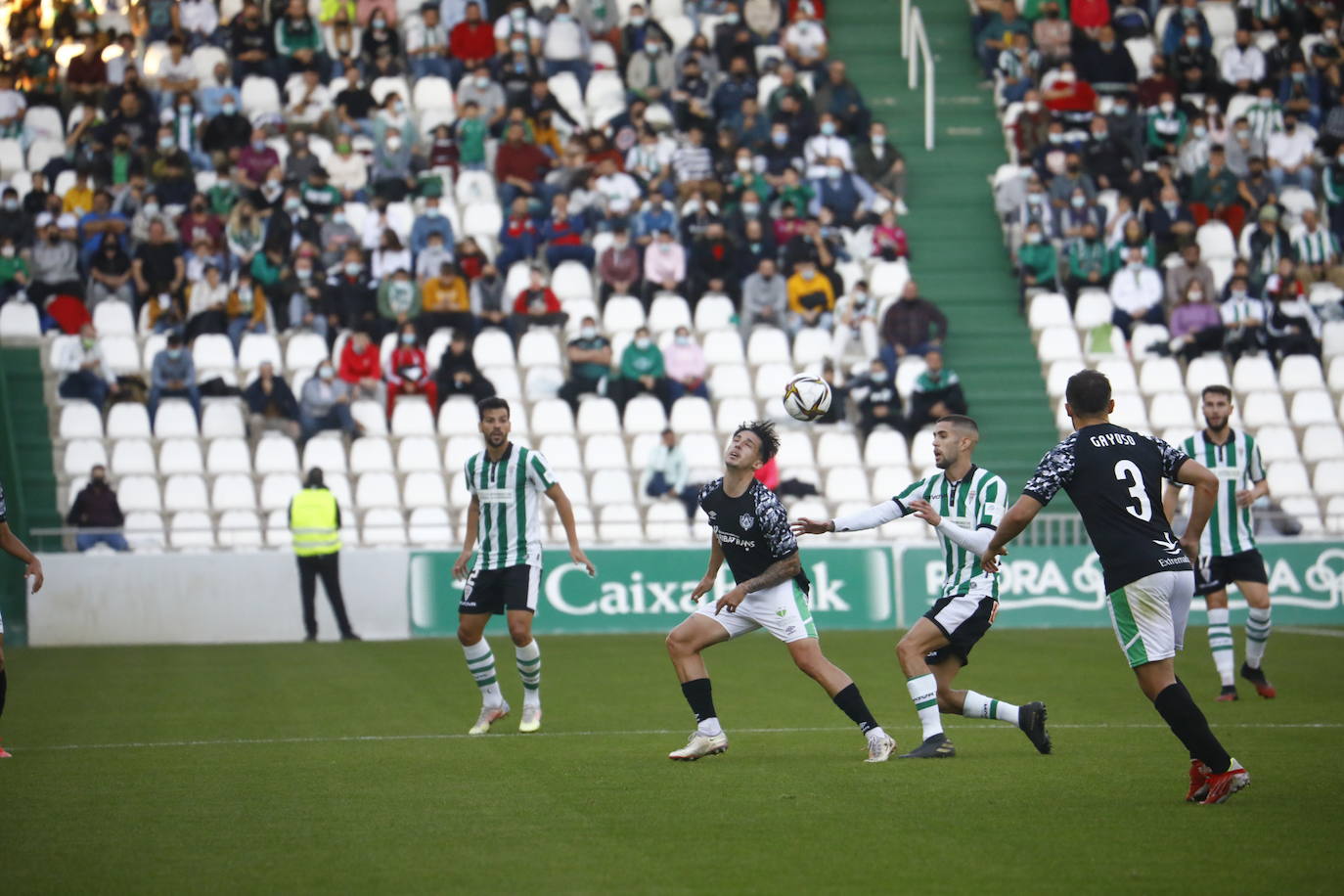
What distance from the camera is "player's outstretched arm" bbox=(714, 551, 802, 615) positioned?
980 centimetres

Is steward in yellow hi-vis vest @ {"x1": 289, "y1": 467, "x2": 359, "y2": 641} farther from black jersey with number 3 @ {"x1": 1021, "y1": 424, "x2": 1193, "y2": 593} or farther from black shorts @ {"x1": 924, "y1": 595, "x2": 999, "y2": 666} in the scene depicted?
black jersey with number 3 @ {"x1": 1021, "y1": 424, "x2": 1193, "y2": 593}

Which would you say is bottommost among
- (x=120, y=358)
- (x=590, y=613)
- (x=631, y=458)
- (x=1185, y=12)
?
(x=590, y=613)

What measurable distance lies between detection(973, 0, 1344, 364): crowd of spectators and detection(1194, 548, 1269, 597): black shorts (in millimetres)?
10832

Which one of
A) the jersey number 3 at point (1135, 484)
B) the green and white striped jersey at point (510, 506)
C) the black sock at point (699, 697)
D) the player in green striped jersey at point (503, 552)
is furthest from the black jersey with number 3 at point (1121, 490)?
the green and white striped jersey at point (510, 506)

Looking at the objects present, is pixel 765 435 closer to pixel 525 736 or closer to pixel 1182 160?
pixel 525 736

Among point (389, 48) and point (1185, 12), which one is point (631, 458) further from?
point (1185, 12)

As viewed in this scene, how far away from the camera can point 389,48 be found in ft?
89.7

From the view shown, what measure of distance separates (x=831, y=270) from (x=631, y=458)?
460cm

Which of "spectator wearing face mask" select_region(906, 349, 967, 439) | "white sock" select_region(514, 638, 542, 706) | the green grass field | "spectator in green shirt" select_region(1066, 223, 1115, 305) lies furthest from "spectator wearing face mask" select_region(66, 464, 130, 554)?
"spectator in green shirt" select_region(1066, 223, 1115, 305)

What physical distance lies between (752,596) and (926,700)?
124cm

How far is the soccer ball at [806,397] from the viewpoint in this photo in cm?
1067

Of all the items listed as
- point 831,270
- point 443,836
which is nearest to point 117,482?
point 831,270

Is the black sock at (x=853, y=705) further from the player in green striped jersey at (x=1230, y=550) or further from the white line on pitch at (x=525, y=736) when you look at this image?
the player in green striped jersey at (x=1230, y=550)

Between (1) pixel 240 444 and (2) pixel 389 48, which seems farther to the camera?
(2) pixel 389 48
